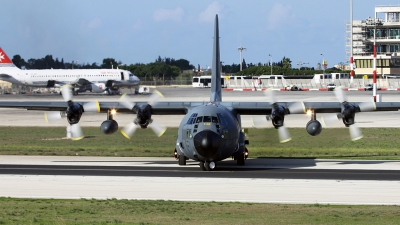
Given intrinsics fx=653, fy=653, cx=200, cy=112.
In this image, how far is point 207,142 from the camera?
2531 cm

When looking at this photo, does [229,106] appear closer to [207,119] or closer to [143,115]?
[143,115]

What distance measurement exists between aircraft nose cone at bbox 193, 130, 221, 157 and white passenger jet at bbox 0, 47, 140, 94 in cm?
7883

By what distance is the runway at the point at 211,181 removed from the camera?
67.2ft

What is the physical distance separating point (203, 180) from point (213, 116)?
340 cm

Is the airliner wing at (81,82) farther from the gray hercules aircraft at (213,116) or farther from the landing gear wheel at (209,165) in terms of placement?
the landing gear wheel at (209,165)

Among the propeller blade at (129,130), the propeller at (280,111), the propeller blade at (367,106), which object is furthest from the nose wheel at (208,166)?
the propeller blade at (367,106)

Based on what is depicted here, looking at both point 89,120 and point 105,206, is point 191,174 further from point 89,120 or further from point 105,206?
point 89,120

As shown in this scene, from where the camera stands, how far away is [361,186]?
2230 centimetres

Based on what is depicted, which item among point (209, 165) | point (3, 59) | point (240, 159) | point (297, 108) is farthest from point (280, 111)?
point (3, 59)

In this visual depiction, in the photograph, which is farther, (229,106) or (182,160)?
(229,106)

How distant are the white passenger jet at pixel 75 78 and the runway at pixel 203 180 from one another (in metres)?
70.2

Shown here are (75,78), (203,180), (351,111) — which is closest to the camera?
(203,180)

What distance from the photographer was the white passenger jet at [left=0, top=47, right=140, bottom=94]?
10388 cm

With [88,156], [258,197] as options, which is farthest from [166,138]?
[258,197]
